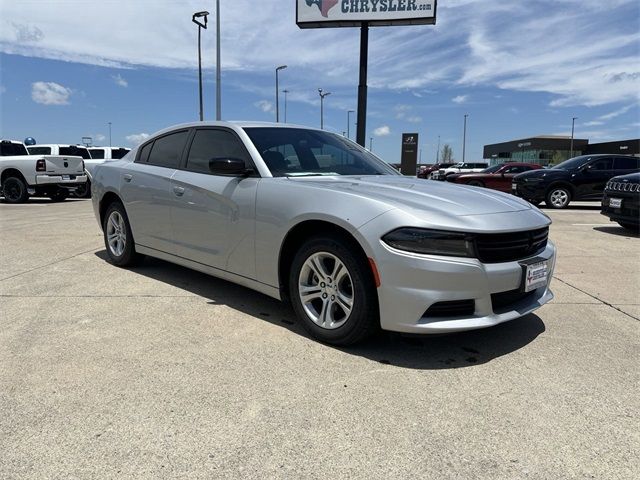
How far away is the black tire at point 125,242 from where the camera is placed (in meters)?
5.33

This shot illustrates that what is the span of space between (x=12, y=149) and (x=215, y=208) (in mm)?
14490

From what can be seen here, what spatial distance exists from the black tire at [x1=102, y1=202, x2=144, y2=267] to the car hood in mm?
2489

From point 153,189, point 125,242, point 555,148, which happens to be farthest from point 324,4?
point 555,148

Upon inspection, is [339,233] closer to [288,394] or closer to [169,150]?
[288,394]

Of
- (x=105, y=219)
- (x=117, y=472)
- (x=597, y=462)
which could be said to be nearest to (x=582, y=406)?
(x=597, y=462)

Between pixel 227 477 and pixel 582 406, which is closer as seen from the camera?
pixel 227 477

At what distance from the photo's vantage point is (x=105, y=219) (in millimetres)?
5723

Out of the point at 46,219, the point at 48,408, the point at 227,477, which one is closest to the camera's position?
the point at 227,477

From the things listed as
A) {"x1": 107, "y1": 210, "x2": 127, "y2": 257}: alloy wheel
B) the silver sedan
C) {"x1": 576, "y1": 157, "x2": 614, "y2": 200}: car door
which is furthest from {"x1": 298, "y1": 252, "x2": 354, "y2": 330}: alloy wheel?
{"x1": 576, "y1": 157, "x2": 614, "y2": 200}: car door

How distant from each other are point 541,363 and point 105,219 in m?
4.79

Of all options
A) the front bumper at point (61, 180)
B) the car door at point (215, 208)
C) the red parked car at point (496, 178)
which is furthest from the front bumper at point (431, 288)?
the red parked car at point (496, 178)

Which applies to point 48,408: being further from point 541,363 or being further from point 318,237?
point 541,363

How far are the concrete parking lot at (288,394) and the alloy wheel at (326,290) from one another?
206 mm

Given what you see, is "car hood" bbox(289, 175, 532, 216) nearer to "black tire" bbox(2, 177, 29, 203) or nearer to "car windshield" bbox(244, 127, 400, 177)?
"car windshield" bbox(244, 127, 400, 177)
